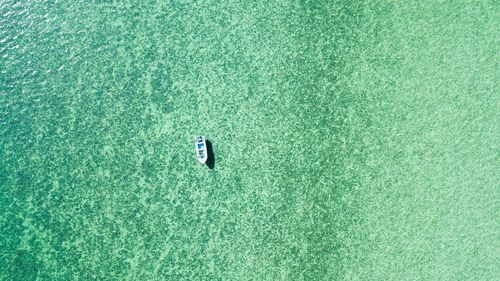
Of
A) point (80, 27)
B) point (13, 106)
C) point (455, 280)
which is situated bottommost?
point (455, 280)

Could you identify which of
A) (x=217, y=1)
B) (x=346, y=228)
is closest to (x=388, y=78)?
(x=346, y=228)

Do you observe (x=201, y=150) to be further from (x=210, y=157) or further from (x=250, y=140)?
(x=250, y=140)

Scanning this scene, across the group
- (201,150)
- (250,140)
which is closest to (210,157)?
(201,150)

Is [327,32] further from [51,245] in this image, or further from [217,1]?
[51,245]
